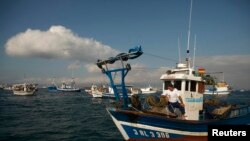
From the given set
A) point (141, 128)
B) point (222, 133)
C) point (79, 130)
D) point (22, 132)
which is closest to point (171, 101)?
point (141, 128)

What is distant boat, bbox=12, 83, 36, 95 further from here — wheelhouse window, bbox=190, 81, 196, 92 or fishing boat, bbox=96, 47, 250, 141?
wheelhouse window, bbox=190, 81, 196, 92

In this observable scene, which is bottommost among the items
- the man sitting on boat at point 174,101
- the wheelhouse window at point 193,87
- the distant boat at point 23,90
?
the distant boat at point 23,90

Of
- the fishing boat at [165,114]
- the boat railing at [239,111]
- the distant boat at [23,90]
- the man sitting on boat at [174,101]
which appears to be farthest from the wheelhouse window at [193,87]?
the distant boat at [23,90]

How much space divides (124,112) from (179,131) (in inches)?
126

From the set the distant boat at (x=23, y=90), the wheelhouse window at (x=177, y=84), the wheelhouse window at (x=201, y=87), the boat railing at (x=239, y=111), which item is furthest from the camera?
the distant boat at (x=23, y=90)

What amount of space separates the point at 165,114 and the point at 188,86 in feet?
9.25

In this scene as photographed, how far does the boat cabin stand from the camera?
1411cm

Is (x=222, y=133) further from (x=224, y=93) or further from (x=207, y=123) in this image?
(x=224, y=93)

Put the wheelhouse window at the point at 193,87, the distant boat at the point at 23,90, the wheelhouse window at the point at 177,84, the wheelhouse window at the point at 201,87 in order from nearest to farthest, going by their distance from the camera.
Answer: the wheelhouse window at the point at 177,84 → the wheelhouse window at the point at 193,87 → the wheelhouse window at the point at 201,87 → the distant boat at the point at 23,90

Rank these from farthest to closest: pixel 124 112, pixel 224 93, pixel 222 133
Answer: pixel 224 93, pixel 124 112, pixel 222 133

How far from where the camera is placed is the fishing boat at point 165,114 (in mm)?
12273

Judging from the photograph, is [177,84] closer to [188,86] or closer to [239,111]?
[188,86]

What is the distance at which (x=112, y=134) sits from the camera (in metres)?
18.4

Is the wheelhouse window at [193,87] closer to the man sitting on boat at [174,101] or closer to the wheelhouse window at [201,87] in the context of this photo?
the wheelhouse window at [201,87]
